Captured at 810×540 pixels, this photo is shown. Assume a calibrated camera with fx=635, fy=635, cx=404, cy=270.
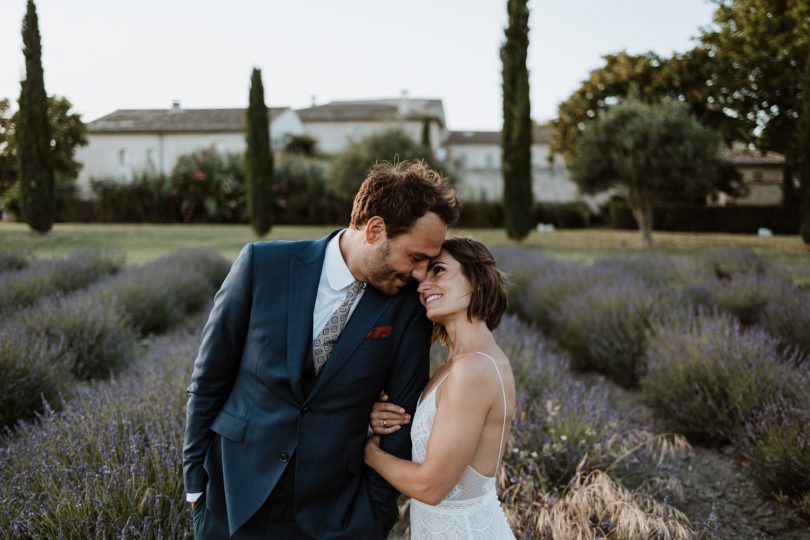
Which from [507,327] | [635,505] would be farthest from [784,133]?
[635,505]

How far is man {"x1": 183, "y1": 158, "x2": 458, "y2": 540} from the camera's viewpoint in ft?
6.54

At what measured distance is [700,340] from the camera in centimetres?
513

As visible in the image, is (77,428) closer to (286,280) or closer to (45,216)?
(286,280)

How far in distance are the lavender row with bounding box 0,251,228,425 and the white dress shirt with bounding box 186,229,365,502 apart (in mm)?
1977

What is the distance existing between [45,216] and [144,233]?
4.38m

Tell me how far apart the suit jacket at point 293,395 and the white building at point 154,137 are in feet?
128

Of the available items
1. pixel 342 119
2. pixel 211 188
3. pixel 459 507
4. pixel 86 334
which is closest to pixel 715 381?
pixel 459 507

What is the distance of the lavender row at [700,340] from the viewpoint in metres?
4.02

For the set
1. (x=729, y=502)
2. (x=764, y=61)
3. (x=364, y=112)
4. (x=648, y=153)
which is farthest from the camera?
(x=364, y=112)

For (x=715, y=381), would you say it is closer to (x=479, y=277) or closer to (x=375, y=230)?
(x=479, y=277)

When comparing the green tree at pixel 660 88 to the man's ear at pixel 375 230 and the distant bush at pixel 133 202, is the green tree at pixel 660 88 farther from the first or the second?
the man's ear at pixel 375 230

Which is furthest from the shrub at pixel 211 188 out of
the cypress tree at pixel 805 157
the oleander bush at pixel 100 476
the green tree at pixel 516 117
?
the oleander bush at pixel 100 476

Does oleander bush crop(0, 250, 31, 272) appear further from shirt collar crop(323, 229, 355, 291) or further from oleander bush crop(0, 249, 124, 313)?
shirt collar crop(323, 229, 355, 291)

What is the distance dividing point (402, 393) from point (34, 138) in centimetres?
1865
